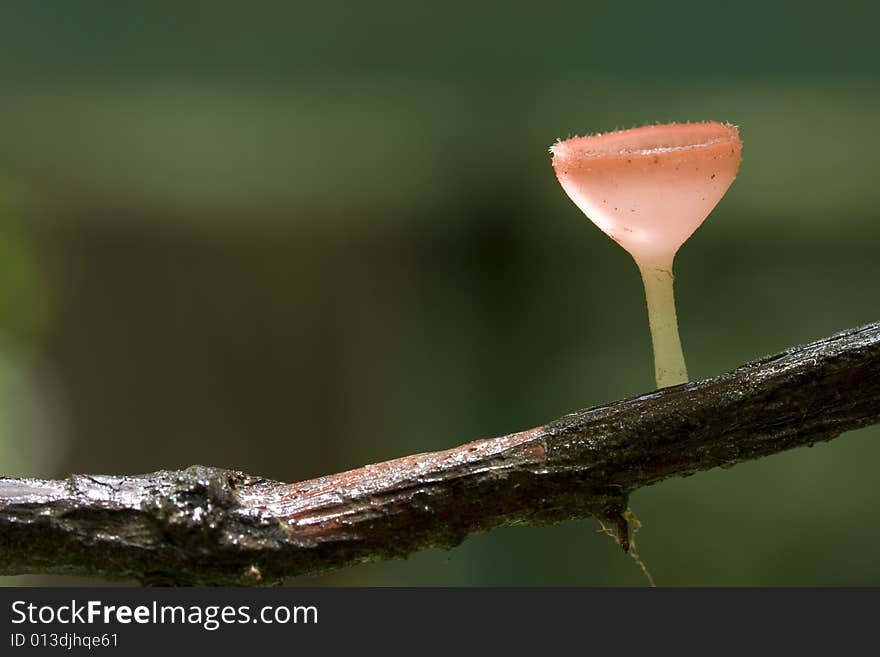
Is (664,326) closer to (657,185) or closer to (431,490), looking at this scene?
(657,185)

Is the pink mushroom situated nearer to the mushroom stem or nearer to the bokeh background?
the mushroom stem

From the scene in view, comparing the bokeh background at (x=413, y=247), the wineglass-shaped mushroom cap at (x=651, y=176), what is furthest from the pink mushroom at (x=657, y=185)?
the bokeh background at (x=413, y=247)

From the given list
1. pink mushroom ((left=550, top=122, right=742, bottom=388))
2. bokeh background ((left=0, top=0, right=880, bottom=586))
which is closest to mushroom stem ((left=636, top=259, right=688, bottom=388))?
pink mushroom ((left=550, top=122, right=742, bottom=388))

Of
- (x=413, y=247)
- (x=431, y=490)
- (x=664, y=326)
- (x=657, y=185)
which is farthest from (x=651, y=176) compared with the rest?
(x=413, y=247)

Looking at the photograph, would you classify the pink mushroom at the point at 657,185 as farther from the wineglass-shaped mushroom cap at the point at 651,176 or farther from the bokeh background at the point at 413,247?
the bokeh background at the point at 413,247

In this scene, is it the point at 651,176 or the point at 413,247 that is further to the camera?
the point at 413,247
